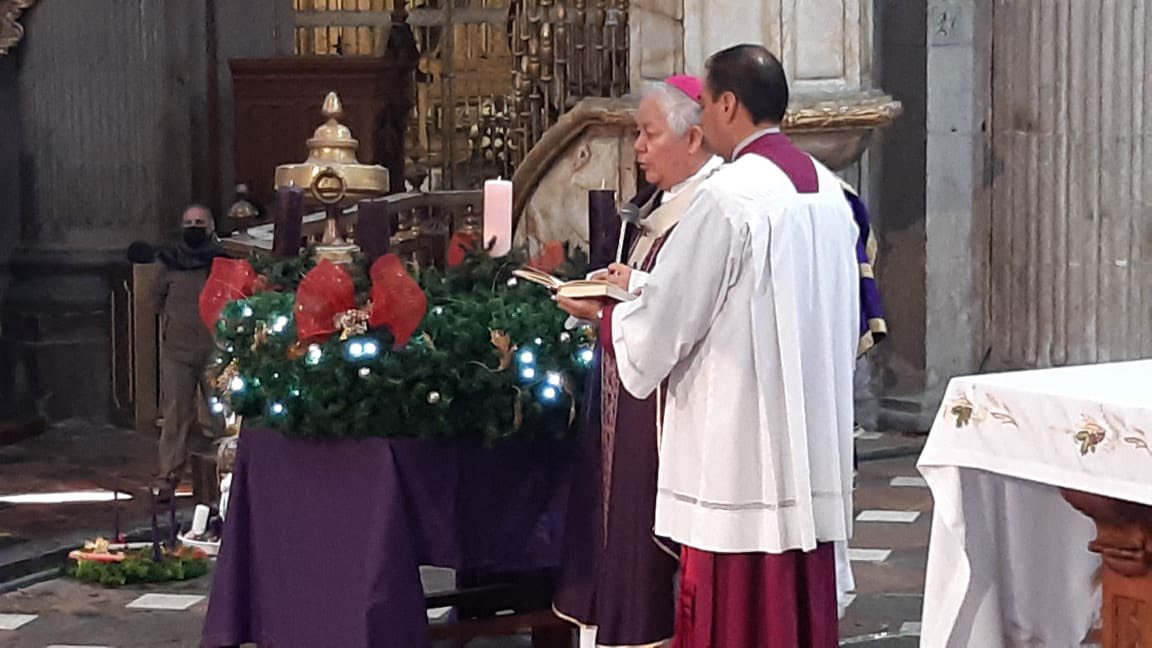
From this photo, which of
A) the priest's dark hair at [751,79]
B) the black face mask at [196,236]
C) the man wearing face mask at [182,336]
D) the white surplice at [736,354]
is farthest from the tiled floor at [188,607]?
the black face mask at [196,236]

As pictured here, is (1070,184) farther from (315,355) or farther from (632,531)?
(315,355)

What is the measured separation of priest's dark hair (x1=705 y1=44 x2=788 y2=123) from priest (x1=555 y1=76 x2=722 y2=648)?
0.16 meters

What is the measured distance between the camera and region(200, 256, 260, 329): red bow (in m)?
5.88

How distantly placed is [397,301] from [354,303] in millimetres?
183

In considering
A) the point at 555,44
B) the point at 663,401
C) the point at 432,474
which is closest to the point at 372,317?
the point at 432,474

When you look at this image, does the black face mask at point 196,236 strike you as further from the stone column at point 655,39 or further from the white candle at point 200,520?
the stone column at point 655,39

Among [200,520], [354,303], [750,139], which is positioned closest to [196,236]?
[200,520]

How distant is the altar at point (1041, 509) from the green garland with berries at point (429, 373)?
1.17 meters

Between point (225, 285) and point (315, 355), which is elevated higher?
point (225, 285)

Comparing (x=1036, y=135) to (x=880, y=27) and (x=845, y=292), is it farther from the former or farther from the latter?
(x=845, y=292)

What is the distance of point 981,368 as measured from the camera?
10.5 metres

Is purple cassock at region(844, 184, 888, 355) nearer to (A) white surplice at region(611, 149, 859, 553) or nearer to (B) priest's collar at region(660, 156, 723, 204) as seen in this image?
(B) priest's collar at region(660, 156, 723, 204)

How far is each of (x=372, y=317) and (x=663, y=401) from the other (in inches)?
31.1

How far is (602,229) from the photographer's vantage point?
5742 mm
